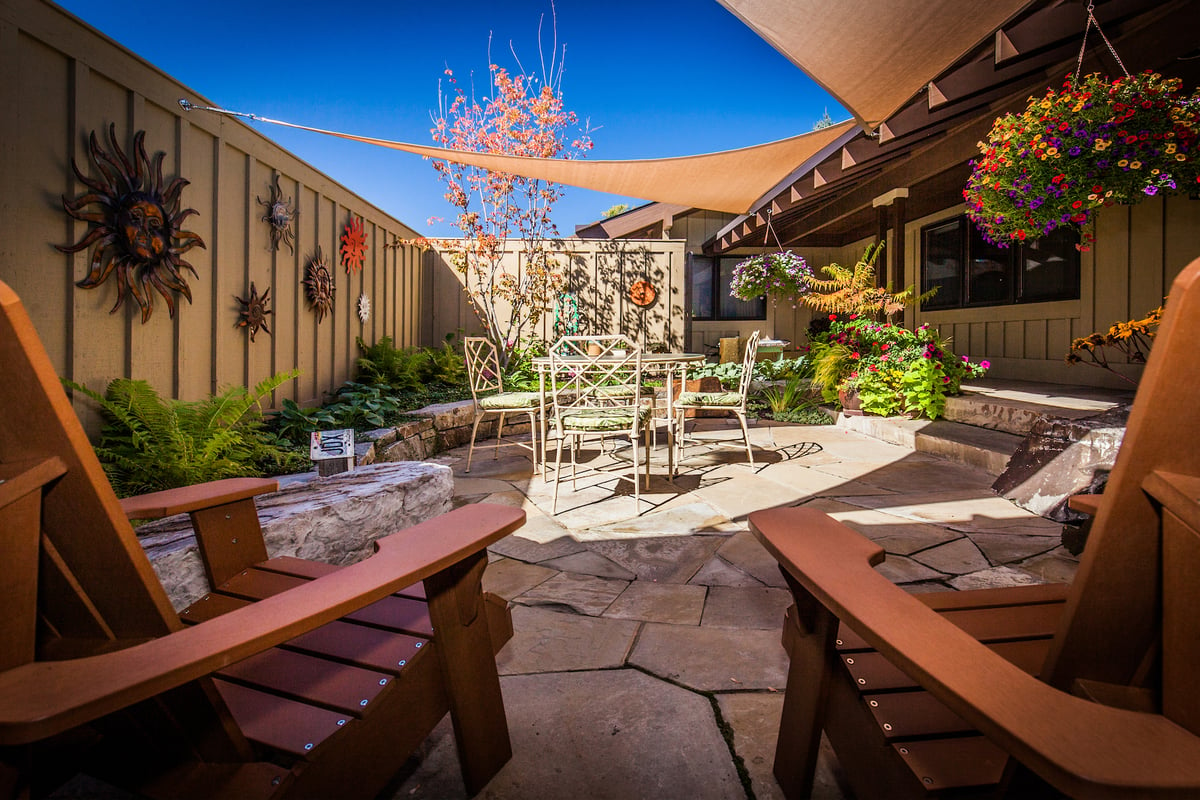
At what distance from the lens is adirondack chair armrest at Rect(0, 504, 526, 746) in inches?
20.5

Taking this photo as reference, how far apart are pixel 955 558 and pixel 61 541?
259cm

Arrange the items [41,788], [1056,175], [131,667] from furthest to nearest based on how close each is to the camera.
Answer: [1056,175]
[41,788]
[131,667]

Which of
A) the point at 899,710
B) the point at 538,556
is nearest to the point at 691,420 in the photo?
the point at 538,556

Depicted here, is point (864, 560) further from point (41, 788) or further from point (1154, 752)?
point (41, 788)

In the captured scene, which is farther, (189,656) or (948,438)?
(948,438)

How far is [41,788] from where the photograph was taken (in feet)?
2.69

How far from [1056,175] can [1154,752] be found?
3.52 meters

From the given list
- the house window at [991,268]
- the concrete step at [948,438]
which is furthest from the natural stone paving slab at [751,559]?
the house window at [991,268]

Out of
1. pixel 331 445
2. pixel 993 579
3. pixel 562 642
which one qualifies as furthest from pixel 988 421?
pixel 331 445

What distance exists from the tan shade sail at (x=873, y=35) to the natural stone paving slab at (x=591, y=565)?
263cm

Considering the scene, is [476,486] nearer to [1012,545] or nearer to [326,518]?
[326,518]

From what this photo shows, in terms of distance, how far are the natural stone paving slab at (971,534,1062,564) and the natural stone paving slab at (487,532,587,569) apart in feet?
5.32

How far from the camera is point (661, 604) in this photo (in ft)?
6.48

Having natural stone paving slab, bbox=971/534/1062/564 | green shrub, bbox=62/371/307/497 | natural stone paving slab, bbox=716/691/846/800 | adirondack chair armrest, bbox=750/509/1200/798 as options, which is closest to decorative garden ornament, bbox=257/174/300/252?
green shrub, bbox=62/371/307/497
